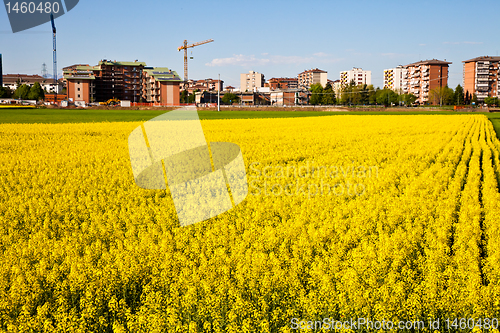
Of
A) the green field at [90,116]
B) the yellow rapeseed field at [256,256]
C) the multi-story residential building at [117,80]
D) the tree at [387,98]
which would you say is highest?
the multi-story residential building at [117,80]

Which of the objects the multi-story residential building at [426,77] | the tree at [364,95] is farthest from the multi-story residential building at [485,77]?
the tree at [364,95]

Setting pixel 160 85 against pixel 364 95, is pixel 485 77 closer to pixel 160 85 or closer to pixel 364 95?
pixel 364 95

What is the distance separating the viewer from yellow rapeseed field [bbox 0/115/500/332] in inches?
195

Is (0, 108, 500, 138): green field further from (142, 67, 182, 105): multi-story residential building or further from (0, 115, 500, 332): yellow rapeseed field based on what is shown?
(142, 67, 182, 105): multi-story residential building

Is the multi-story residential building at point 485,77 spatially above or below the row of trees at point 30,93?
above

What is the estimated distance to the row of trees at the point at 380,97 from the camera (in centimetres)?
14350

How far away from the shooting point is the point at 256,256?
640cm

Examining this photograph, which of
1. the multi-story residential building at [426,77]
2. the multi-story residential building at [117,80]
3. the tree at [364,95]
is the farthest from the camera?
the multi-story residential building at [426,77]

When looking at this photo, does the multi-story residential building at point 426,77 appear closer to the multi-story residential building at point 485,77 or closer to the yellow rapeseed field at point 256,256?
the multi-story residential building at point 485,77

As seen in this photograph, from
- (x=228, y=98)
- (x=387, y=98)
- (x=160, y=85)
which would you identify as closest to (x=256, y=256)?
(x=160, y=85)

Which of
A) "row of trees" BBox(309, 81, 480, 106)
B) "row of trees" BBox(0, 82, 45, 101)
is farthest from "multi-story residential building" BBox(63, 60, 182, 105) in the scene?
"row of trees" BBox(309, 81, 480, 106)

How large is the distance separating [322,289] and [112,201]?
21.4 feet

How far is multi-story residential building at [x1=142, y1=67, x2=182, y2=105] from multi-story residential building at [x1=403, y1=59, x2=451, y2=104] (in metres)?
94.4

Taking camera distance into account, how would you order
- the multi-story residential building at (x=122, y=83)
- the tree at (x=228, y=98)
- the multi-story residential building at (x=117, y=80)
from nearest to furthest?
the multi-story residential building at (x=122, y=83) < the multi-story residential building at (x=117, y=80) < the tree at (x=228, y=98)
